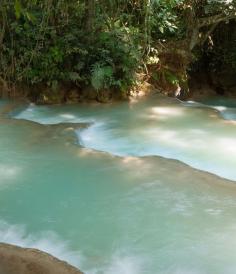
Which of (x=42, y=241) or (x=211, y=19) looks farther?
(x=211, y=19)

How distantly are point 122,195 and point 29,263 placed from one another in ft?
→ 5.50

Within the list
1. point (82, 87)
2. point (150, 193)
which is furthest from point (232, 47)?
point (150, 193)

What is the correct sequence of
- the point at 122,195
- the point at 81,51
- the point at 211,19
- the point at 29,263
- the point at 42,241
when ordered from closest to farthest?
1. the point at 29,263
2. the point at 42,241
3. the point at 122,195
4. the point at 81,51
5. the point at 211,19

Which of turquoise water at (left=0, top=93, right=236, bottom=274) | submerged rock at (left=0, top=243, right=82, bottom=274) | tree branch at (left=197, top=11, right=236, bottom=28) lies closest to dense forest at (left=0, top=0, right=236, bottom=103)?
tree branch at (left=197, top=11, right=236, bottom=28)

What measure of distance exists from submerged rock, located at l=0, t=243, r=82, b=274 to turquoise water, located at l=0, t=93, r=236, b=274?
0.50 feet

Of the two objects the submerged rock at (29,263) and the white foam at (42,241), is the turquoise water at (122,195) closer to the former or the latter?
the white foam at (42,241)

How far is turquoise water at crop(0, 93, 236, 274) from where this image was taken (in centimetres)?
421

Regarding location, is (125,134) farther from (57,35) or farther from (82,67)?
(57,35)

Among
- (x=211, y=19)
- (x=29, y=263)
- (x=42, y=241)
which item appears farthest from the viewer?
(x=211, y=19)

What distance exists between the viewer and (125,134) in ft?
25.6

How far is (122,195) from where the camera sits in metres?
5.36

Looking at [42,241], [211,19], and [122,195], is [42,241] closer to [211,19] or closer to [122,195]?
[122,195]

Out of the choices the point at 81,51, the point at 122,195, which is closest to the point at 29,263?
the point at 122,195

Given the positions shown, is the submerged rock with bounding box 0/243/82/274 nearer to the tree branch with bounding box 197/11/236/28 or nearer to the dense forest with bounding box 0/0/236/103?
the dense forest with bounding box 0/0/236/103
